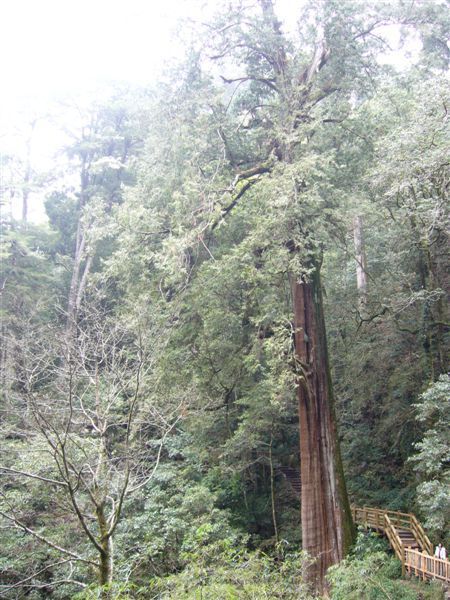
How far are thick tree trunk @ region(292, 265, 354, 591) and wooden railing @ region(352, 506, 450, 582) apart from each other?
159 centimetres

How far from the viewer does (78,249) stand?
888 inches

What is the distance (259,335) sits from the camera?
1204cm

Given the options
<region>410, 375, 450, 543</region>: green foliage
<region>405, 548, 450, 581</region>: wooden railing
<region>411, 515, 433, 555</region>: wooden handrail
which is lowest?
<region>405, 548, 450, 581</region>: wooden railing

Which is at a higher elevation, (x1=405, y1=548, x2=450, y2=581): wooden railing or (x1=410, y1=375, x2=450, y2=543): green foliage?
(x1=410, y1=375, x2=450, y2=543): green foliage

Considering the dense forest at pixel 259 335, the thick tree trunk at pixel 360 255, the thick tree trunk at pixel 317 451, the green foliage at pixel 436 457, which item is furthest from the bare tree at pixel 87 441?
the thick tree trunk at pixel 360 255

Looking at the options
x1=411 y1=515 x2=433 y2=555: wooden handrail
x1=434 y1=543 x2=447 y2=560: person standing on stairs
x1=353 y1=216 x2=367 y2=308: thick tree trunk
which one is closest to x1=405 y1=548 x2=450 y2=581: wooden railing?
x1=434 y1=543 x2=447 y2=560: person standing on stairs

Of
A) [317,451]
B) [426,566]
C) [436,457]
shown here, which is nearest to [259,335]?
[317,451]

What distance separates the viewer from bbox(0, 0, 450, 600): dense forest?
860cm

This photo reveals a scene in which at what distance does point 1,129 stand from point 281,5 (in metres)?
19.1

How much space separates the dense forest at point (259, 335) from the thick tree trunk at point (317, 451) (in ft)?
0.13

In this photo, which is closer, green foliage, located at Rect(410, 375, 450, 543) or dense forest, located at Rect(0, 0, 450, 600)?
green foliage, located at Rect(410, 375, 450, 543)

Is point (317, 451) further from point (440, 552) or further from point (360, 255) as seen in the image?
point (360, 255)

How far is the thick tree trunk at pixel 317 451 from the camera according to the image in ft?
29.7

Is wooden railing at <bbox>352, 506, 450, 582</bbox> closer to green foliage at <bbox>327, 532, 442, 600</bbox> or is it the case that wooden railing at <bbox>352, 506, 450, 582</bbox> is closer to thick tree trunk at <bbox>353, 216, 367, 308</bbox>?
green foliage at <bbox>327, 532, 442, 600</bbox>
